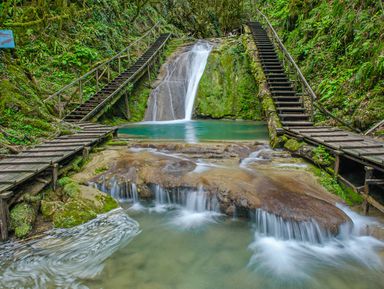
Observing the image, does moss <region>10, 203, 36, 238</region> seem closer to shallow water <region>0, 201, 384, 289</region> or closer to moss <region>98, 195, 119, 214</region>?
shallow water <region>0, 201, 384, 289</region>

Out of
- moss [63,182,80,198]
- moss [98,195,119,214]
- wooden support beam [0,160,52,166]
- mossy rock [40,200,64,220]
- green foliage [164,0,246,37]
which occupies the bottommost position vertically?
moss [98,195,119,214]

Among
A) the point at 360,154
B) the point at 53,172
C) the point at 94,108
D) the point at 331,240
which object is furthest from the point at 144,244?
the point at 94,108

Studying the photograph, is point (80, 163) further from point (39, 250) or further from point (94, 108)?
point (94, 108)

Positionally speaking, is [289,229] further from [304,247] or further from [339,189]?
[339,189]

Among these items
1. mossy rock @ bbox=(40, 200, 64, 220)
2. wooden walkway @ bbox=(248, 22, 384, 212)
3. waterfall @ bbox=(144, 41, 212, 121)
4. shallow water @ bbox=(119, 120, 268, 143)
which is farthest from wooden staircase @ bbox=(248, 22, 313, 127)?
mossy rock @ bbox=(40, 200, 64, 220)

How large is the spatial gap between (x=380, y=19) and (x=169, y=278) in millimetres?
8776

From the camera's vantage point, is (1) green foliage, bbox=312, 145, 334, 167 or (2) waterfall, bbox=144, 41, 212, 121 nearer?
(1) green foliage, bbox=312, 145, 334, 167

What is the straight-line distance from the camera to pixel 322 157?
221 inches

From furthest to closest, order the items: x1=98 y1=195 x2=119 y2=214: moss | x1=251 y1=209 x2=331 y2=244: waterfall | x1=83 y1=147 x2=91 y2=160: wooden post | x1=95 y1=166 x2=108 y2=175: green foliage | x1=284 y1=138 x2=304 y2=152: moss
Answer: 1. x1=284 y1=138 x2=304 y2=152: moss
2. x1=83 y1=147 x2=91 y2=160: wooden post
3. x1=95 y1=166 x2=108 y2=175: green foliage
4. x1=98 y1=195 x2=119 y2=214: moss
5. x1=251 y1=209 x2=331 y2=244: waterfall

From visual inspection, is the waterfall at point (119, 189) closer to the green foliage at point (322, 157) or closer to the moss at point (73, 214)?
the moss at point (73, 214)

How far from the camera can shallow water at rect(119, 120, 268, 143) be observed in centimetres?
923

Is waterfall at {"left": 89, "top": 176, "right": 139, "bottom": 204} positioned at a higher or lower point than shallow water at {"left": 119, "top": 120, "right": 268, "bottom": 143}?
lower

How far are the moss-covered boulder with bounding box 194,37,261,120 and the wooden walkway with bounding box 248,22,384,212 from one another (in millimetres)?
2214

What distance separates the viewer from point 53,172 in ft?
16.4
